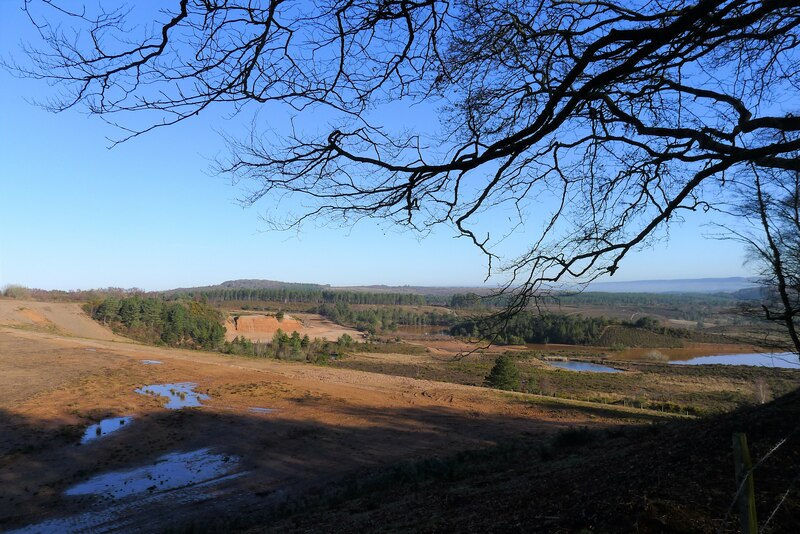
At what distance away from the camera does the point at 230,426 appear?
16.4 m

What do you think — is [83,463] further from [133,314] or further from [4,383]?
[133,314]

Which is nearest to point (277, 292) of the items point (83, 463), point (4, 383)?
point (4, 383)

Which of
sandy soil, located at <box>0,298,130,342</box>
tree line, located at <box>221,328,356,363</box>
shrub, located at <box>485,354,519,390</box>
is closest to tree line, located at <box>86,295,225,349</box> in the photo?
sandy soil, located at <box>0,298,130,342</box>

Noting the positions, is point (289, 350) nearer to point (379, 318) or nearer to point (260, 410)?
point (260, 410)

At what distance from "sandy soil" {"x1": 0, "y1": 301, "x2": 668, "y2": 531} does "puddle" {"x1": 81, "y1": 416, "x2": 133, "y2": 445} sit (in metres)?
0.28

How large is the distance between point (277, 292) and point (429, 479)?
136 meters

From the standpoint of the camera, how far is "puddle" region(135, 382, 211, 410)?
19.6 metres

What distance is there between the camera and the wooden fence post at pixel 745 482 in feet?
6.65

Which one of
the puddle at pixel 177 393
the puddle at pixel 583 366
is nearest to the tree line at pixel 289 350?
the puddle at pixel 177 393

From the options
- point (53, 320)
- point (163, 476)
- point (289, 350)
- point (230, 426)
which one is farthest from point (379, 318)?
point (163, 476)

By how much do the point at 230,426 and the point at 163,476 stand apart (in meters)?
4.49

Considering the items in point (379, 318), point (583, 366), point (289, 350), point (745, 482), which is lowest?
point (583, 366)

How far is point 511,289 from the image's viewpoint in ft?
13.9

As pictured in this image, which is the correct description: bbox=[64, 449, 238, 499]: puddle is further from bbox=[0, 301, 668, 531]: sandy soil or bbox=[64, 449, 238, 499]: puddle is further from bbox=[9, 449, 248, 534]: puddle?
bbox=[0, 301, 668, 531]: sandy soil
